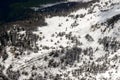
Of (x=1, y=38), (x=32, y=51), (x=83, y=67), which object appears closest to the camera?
(x=83, y=67)

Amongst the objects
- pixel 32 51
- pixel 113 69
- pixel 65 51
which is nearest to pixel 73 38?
pixel 65 51

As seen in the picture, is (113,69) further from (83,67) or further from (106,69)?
(83,67)

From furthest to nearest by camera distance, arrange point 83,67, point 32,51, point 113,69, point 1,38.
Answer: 1. point 1,38
2. point 32,51
3. point 83,67
4. point 113,69

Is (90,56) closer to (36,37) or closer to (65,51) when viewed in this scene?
(65,51)

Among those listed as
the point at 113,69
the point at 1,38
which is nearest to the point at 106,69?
the point at 113,69

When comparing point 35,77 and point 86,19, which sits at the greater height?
point 86,19

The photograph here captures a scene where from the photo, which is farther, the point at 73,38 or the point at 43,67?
the point at 73,38
